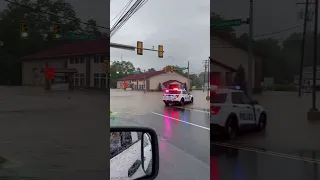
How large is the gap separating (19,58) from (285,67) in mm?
1345

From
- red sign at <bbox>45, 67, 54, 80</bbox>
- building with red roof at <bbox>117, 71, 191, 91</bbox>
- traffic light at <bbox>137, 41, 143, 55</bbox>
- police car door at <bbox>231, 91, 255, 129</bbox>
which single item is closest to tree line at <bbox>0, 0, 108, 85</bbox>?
red sign at <bbox>45, 67, 54, 80</bbox>

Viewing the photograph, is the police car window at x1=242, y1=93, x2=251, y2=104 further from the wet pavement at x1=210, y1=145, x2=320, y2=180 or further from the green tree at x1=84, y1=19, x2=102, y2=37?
the green tree at x1=84, y1=19, x2=102, y2=37

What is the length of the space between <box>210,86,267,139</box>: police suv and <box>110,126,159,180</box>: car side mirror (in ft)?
1.16

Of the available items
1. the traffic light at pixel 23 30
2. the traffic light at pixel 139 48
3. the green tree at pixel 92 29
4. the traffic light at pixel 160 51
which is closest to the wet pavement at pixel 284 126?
the green tree at pixel 92 29

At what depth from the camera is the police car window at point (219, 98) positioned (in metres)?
1.52

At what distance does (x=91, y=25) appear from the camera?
147 centimetres

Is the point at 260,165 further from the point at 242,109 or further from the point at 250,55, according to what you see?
the point at 250,55

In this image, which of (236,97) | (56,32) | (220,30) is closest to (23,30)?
(56,32)

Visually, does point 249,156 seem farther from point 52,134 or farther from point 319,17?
point 52,134

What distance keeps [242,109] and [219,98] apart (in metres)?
0.15

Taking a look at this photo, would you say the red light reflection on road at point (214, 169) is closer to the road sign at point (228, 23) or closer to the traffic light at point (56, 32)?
the road sign at point (228, 23)

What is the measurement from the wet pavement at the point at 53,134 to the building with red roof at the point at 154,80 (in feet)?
53.6

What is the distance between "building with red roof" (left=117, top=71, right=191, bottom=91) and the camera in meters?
18.9

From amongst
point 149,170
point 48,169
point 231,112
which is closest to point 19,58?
point 48,169
